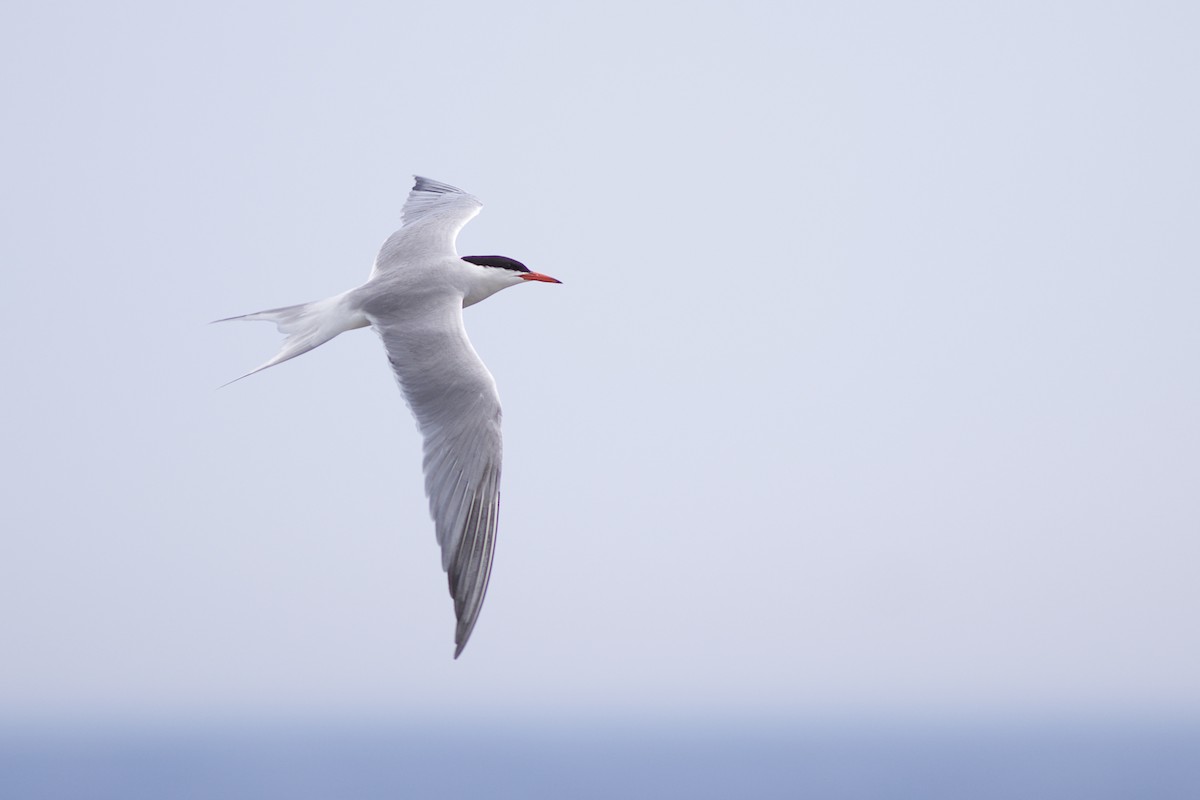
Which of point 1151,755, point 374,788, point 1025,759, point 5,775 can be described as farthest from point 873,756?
point 5,775

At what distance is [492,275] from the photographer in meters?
8.62

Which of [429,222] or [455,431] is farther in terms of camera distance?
[429,222]

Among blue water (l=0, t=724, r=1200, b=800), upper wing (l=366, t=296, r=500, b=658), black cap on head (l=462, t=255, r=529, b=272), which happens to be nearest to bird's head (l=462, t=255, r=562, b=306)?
black cap on head (l=462, t=255, r=529, b=272)

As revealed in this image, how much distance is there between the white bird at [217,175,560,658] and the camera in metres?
6.67

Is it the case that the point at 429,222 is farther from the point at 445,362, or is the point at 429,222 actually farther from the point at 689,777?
the point at 689,777

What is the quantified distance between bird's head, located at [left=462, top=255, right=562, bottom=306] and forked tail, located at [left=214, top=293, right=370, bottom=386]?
81 centimetres

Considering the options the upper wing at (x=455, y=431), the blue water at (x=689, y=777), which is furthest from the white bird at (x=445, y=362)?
the blue water at (x=689, y=777)

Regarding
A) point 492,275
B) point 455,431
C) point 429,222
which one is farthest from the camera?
point 429,222

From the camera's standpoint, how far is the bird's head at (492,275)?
8.55 meters

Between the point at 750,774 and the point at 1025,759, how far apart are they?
36.8 metres

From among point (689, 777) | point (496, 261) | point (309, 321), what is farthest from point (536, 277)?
point (689, 777)

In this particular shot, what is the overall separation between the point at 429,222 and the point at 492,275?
1193 millimetres

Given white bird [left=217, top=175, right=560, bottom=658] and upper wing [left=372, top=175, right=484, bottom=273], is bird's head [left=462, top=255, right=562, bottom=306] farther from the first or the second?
upper wing [left=372, top=175, right=484, bottom=273]

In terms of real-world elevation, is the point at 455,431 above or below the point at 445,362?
below
